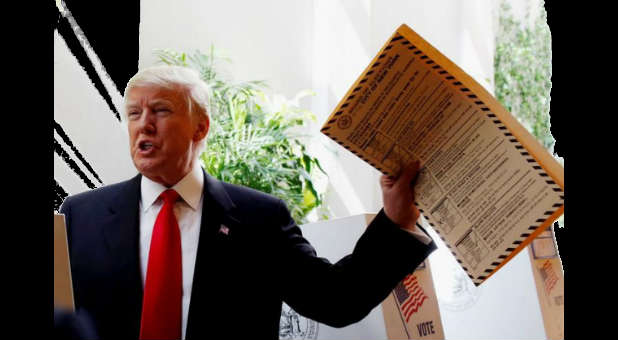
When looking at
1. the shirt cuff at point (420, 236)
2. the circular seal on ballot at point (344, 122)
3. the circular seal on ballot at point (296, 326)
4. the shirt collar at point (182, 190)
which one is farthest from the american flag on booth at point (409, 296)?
the circular seal on ballot at point (344, 122)

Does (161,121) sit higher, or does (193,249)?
(161,121)

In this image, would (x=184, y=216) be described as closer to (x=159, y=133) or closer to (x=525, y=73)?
(x=159, y=133)

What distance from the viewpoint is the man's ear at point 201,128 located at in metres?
1.95

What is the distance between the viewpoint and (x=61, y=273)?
1.03 m

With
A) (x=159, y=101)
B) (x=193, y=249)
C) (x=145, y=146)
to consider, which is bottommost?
(x=193, y=249)

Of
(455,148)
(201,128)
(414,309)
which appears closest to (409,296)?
(414,309)

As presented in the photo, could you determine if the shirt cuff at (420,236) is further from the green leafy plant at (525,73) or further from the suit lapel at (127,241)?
the green leafy plant at (525,73)

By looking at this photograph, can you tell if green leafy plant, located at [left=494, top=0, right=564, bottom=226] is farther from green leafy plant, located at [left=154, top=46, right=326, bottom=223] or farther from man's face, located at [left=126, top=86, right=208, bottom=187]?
man's face, located at [left=126, top=86, right=208, bottom=187]

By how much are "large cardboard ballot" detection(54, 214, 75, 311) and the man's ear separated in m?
0.89

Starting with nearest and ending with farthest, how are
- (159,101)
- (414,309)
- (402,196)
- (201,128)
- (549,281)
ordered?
1. (402,196)
2. (159,101)
3. (201,128)
4. (414,309)
5. (549,281)

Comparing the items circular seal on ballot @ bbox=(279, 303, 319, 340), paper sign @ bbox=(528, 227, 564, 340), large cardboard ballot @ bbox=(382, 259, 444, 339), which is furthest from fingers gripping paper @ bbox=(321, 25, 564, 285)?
paper sign @ bbox=(528, 227, 564, 340)

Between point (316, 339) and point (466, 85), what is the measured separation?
4.27 feet

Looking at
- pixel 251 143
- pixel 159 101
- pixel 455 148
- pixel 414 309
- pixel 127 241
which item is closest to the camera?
pixel 455 148

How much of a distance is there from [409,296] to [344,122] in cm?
106
